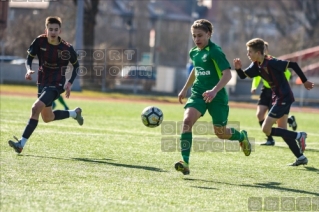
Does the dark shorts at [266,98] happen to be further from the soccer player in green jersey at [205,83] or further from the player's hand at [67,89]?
the player's hand at [67,89]

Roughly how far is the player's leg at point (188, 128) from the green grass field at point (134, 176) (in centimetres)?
16

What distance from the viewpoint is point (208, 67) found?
8.62 meters

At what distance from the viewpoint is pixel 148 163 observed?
9539 mm

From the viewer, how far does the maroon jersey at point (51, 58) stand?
10.0 m

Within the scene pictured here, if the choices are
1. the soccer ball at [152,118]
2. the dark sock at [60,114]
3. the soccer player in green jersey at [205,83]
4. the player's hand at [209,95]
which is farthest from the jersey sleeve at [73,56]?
the player's hand at [209,95]

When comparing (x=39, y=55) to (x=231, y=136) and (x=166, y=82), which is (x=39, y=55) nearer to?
(x=231, y=136)

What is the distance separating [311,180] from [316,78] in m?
29.6

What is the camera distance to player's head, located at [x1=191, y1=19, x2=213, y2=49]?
847cm

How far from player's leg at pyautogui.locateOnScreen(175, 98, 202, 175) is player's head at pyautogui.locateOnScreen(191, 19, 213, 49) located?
2.31ft

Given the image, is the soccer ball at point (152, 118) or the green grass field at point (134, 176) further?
the soccer ball at point (152, 118)

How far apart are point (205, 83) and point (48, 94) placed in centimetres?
244

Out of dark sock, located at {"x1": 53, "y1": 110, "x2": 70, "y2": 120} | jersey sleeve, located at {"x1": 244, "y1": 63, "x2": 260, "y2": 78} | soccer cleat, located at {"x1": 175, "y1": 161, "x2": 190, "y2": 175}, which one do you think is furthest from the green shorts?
dark sock, located at {"x1": 53, "y1": 110, "x2": 70, "y2": 120}

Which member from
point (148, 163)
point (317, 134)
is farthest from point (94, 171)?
point (317, 134)

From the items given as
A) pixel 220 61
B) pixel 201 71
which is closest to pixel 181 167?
pixel 201 71
